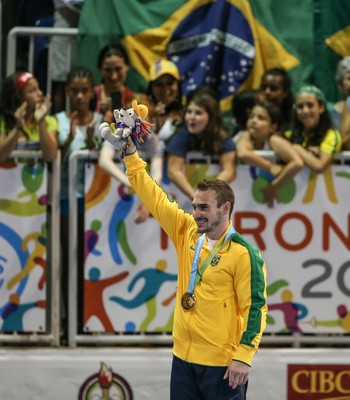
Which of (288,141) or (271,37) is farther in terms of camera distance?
(271,37)

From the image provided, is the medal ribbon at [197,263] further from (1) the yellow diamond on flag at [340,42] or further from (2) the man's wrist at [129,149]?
(1) the yellow diamond on flag at [340,42]

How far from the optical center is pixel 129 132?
20.6 ft

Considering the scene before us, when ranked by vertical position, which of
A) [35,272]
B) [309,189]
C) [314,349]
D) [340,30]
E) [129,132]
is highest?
[340,30]

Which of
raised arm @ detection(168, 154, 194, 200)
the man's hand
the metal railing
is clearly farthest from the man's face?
the metal railing

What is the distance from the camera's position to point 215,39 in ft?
30.4

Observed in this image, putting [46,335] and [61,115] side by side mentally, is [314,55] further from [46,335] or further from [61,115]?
[46,335]

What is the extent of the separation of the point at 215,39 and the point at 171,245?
7.30 feet

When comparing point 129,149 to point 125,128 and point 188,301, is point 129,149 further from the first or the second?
point 188,301

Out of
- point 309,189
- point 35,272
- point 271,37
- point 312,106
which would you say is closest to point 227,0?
point 271,37

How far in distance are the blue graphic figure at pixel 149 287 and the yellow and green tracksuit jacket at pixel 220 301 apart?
5.05 feet

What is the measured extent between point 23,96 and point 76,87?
56cm

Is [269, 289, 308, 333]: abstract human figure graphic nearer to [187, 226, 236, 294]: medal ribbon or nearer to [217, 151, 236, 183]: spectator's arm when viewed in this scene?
[217, 151, 236, 183]: spectator's arm

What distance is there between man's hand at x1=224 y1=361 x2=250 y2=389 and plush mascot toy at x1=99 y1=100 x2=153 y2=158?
1440 millimetres

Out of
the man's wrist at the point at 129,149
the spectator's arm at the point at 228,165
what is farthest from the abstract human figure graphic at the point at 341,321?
the man's wrist at the point at 129,149
